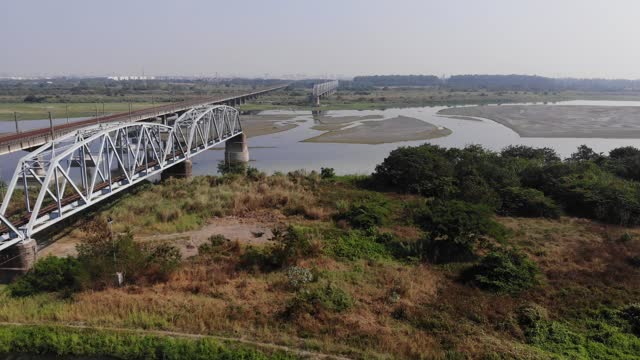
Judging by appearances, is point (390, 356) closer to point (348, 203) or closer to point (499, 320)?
point (499, 320)

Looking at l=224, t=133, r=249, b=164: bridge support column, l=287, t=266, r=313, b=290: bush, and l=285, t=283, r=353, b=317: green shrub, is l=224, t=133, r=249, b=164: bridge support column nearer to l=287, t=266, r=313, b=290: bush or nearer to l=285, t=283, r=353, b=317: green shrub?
l=287, t=266, r=313, b=290: bush

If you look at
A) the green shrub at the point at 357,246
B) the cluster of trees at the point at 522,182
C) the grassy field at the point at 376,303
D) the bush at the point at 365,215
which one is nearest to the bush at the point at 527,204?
the cluster of trees at the point at 522,182

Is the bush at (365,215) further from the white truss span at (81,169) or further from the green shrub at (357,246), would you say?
the white truss span at (81,169)

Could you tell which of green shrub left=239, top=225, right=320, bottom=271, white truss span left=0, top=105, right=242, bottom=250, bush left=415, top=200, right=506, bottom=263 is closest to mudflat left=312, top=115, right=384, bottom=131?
white truss span left=0, top=105, right=242, bottom=250

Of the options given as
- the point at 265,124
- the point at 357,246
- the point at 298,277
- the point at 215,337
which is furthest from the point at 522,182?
the point at 265,124

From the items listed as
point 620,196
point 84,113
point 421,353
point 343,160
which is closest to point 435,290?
point 421,353

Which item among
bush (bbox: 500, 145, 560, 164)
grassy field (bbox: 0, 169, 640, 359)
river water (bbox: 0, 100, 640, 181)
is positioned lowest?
river water (bbox: 0, 100, 640, 181)
